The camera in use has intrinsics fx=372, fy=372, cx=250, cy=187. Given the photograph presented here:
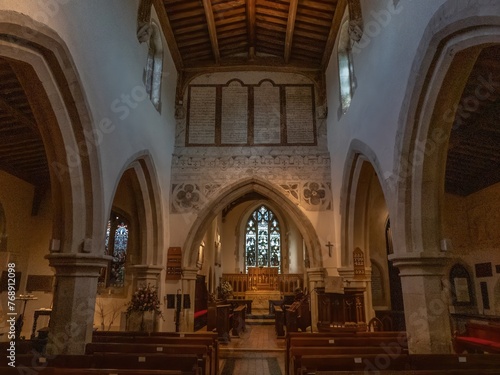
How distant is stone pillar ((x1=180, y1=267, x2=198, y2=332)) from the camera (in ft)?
28.8

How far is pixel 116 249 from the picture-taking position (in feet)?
33.0

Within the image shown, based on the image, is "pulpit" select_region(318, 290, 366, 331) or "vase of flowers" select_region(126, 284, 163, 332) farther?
"pulpit" select_region(318, 290, 366, 331)

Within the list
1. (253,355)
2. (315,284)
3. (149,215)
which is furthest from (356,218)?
(149,215)

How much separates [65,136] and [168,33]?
5154 mm

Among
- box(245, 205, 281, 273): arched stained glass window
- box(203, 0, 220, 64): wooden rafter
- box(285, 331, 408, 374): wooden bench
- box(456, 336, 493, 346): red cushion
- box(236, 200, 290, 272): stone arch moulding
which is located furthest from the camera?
box(245, 205, 281, 273): arched stained glass window

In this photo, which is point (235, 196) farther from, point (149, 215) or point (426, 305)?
point (426, 305)

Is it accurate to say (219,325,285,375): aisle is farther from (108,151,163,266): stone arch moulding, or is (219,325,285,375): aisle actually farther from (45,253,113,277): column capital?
(45,253,113,277): column capital

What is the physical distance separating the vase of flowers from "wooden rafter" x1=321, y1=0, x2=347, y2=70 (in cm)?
708

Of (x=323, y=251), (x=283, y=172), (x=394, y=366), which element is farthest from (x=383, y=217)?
(x=394, y=366)

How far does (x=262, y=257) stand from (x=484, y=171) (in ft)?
34.8

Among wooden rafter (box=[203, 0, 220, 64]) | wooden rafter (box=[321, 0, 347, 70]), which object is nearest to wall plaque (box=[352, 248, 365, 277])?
wooden rafter (box=[321, 0, 347, 70])

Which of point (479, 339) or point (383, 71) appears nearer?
point (383, 71)

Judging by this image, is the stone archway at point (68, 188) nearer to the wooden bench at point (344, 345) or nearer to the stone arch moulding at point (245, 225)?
the wooden bench at point (344, 345)

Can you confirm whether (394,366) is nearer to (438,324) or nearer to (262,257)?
(438,324)
